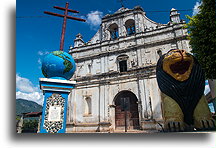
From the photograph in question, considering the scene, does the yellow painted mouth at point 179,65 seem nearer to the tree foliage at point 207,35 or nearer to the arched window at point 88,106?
the tree foliage at point 207,35

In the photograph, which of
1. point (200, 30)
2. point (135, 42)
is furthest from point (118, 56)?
point (200, 30)

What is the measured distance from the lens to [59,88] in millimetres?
2920

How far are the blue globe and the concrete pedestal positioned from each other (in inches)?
8.7

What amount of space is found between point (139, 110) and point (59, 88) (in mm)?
7669

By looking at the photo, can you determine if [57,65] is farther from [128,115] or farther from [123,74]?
[123,74]

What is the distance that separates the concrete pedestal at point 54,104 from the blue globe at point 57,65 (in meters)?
0.22

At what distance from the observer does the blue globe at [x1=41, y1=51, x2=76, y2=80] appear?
2.96 metres

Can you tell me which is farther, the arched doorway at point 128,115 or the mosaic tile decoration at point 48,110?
the arched doorway at point 128,115

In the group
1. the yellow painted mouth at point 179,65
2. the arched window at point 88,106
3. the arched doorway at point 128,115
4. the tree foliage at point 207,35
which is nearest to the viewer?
the yellow painted mouth at point 179,65

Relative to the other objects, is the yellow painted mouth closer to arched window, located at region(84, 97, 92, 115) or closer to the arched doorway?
the arched doorway

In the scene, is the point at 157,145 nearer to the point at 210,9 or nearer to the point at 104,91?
the point at 210,9

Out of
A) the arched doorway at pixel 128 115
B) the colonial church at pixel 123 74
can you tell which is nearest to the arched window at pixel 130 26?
the colonial church at pixel 123 74

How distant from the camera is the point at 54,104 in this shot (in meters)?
2.83

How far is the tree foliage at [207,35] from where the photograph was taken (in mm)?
3844
